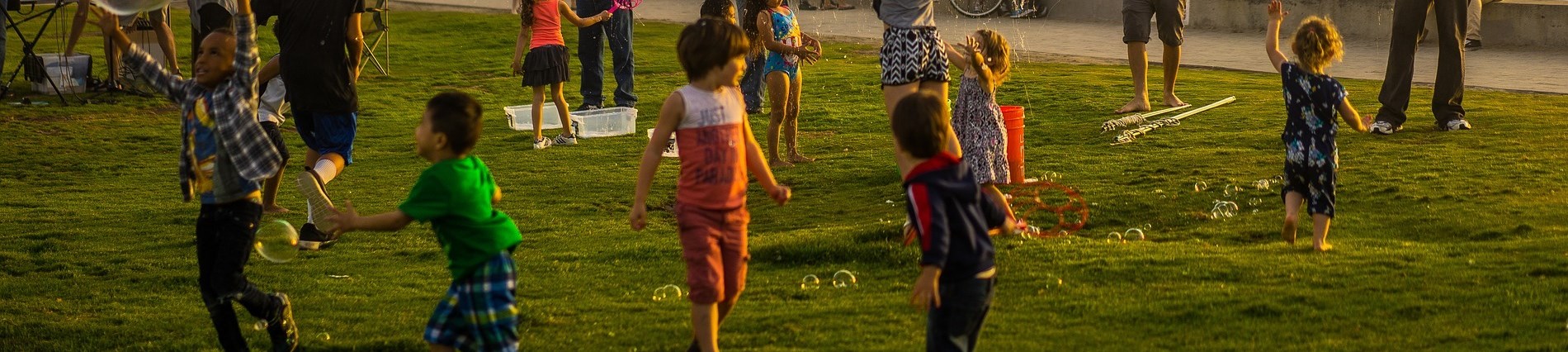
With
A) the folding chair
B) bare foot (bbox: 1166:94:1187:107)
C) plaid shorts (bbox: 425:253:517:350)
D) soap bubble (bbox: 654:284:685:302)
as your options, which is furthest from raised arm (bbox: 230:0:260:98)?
the folding chair

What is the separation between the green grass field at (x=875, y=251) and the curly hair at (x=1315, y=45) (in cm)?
82

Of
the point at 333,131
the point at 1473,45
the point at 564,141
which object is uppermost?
the point at 333,131

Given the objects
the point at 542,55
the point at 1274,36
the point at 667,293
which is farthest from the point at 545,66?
the point at 1274,36

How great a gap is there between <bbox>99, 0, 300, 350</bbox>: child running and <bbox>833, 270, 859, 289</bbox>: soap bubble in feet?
7.44

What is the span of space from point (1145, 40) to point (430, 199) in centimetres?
904

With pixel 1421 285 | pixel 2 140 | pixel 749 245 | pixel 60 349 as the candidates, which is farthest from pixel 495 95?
pixel 1421 285

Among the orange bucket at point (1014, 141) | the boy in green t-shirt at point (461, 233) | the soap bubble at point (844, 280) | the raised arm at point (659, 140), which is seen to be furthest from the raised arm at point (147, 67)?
the orange bucket at point (1014, 141)

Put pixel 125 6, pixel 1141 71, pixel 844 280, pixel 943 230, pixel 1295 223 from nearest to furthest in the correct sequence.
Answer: pixel 943 230 → pixel 125 6 → pixel 844 280 → pixel 1295 223 → pixel 1141 71

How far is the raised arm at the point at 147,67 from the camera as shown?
518 centimetres

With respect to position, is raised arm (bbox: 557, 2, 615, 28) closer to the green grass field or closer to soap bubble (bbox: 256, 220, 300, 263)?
the green grass field

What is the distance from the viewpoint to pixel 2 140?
11.9m

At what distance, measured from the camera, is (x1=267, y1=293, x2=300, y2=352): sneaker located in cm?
539

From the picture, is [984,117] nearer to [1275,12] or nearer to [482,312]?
[1275,12]

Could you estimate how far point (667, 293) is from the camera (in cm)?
631
